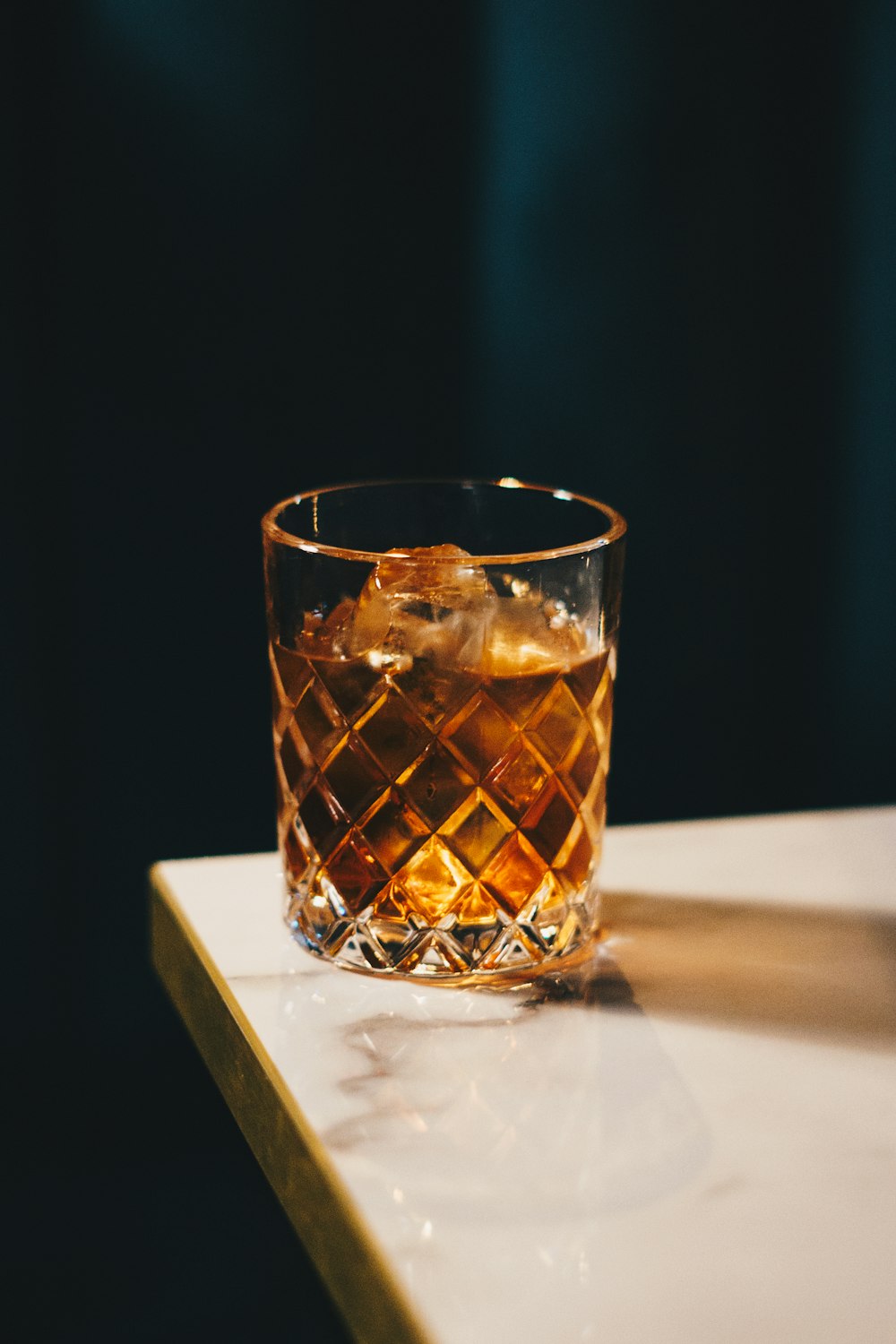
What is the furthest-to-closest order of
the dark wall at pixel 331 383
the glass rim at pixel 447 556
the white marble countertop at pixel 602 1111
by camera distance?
the dark wall at pixel 331 383
the glass rim at pixel 447 556
the white marble countertop at pixel 602 1111

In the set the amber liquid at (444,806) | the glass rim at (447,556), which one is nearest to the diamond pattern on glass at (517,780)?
the amber liquid at (444,806)

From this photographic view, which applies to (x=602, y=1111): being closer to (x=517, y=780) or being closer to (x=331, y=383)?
(x=517, y=780)

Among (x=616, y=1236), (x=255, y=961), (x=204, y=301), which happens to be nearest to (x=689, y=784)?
(x=204, y=301)

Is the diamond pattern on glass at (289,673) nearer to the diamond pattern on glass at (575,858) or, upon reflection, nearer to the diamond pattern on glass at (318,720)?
the diamond pattern on glass at (318,720)

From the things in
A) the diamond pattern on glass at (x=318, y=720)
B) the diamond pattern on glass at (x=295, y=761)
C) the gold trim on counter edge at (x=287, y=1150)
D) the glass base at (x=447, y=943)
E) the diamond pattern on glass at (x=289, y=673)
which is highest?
the diamond pattern on glass at (x=289, y=673)

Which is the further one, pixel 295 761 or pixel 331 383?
pixel 331 383

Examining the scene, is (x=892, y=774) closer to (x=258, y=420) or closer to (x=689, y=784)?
(x=689, y=784)

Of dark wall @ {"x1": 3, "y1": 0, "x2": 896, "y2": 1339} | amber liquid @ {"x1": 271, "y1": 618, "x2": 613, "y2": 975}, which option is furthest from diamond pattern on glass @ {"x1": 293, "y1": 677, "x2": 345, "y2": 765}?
dark wall @ {"x1": 3, "y1": 0, "x2": 896, "y2": 1339}

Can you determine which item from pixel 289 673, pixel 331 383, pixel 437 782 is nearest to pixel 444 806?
pixel 437 782

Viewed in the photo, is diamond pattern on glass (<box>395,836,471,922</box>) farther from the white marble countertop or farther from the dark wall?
the dark wall
